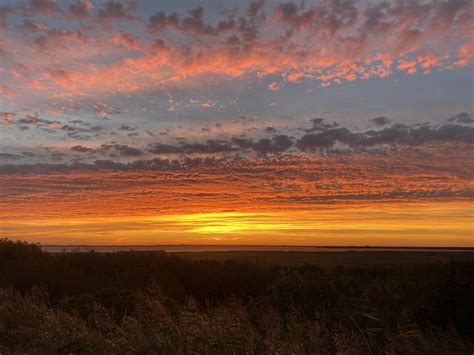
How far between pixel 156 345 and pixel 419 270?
14.5 metres

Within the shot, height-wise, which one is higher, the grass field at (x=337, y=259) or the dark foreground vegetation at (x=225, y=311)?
the grass field at (x=337, y=259)

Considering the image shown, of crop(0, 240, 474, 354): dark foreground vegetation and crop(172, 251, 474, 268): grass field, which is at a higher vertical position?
crop(172, 251, 474, 268): grass field

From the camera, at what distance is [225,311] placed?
35.9 feet

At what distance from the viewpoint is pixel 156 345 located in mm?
9305

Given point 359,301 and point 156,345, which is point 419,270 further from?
point 156,345

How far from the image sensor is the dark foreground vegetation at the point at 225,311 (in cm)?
930

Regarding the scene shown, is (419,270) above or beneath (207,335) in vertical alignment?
above

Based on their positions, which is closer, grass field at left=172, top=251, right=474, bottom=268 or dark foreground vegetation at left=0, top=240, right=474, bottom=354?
dark foreground vegetation at left=0, top=240, right=474, bottom=354

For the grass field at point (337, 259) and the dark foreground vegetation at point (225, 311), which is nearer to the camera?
the dark foreground vegetation at point (225, 311)

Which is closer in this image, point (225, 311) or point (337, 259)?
point (225, 311)

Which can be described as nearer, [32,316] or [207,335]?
[207,335]

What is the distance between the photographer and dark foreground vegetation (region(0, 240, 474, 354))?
9297 millimetres

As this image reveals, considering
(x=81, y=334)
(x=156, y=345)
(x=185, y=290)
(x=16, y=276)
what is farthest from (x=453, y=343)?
(x=16, y=276)

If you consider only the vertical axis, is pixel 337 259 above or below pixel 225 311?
above
